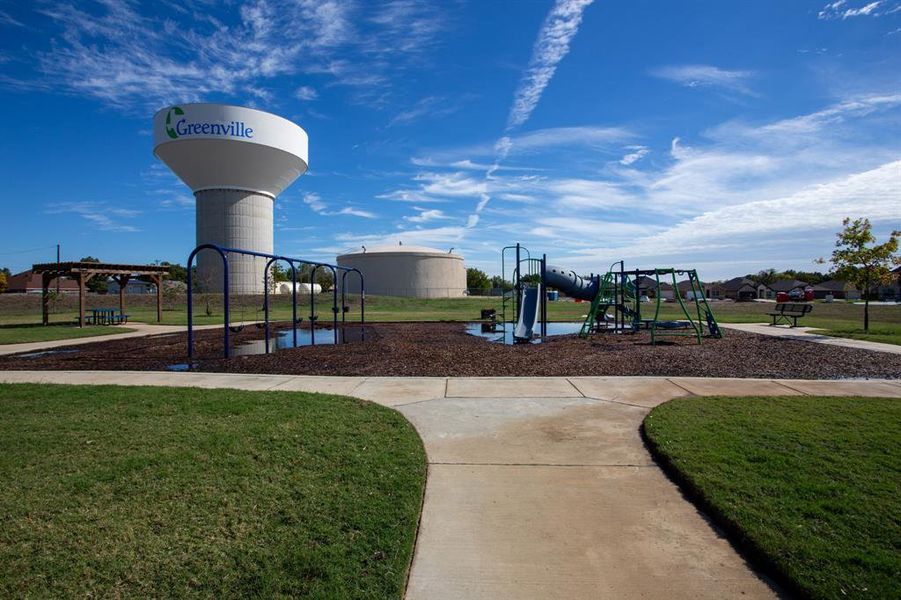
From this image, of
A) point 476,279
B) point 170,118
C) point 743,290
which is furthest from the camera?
point 476,279

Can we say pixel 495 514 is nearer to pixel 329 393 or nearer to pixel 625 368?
pixel 329 393

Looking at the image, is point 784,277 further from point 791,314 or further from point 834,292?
point 791,314

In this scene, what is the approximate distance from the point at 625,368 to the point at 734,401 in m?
3.03

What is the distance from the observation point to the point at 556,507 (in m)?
3.74

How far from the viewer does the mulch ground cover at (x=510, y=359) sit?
366 inches

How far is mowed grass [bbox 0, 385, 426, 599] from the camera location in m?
2.74

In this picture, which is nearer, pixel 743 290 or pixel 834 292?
pixel 834 292

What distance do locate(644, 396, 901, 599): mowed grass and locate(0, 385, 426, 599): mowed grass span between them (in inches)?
87.2

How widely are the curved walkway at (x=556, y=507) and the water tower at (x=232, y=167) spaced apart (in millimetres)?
55019

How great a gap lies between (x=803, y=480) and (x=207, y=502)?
14.5ft

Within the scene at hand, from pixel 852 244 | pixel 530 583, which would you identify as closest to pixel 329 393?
pixel 530 583

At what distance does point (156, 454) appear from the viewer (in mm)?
4457

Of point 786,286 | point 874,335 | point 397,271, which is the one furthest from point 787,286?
point 874,335

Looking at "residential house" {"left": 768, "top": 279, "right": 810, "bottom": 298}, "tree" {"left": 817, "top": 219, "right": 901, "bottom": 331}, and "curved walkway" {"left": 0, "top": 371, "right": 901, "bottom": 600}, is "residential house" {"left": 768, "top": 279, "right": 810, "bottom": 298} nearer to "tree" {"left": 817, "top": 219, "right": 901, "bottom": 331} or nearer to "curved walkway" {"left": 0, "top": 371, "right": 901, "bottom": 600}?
"tree" {"left": 817, "top": 219, "right": 901, "bottom": 331}
